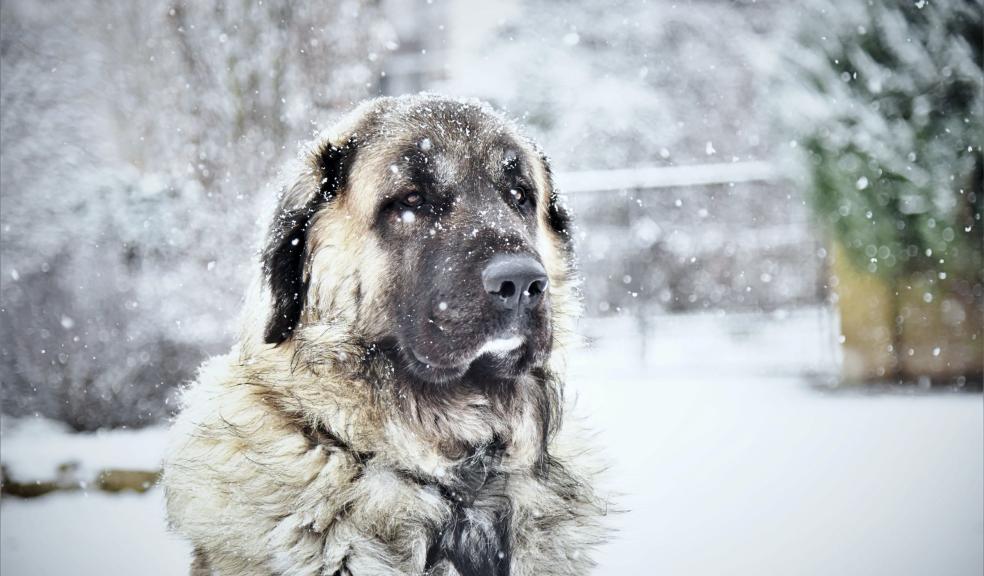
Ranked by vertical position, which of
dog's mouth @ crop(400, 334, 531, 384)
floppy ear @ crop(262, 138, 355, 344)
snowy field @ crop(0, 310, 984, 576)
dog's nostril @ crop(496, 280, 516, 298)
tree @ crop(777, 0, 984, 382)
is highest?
→ tree @ crop(777, 0, 984, 382)

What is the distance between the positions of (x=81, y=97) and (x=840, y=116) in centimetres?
424

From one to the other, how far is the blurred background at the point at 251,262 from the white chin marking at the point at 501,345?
999 mm

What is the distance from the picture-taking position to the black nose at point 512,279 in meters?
1.46

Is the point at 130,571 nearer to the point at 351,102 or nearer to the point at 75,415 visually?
the point at 75,415

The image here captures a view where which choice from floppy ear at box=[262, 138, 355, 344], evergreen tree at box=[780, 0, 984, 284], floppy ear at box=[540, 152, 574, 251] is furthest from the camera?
evergreen tree at box=[780, 0, 984, 284]

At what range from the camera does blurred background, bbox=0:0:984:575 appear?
8.51 feet

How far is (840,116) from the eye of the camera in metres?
3.72

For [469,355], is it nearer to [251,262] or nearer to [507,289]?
[507,289]

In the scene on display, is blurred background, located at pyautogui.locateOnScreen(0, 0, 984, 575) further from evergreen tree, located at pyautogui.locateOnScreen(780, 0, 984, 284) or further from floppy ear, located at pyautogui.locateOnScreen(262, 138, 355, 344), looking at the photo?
floppy ear, located at pyautogui.locateOnScreen(262, 138, 355, 344)

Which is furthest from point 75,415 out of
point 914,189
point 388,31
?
point 914,189

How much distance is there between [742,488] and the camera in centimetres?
294

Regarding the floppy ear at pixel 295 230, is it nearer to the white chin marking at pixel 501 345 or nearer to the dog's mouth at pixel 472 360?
the dog's mouth at pixel 472 360

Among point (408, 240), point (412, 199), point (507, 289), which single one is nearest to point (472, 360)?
point (507, 289)

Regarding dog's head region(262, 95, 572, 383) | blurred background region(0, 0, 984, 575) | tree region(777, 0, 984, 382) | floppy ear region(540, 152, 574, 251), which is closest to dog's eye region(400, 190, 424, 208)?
dog's head region(262, 95, 572, 383)
